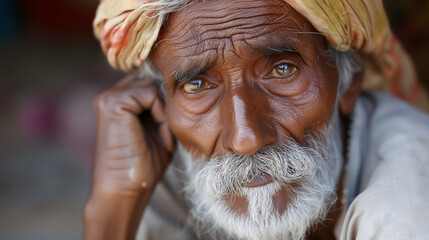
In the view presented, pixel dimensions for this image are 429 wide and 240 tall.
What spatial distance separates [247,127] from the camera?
163cm

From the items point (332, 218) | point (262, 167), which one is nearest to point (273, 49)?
point (262, 167)

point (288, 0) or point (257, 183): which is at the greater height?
point (288, 0)

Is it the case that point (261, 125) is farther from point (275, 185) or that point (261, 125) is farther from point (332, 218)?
point (332, 218)

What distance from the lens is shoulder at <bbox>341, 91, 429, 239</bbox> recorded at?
4.98ft

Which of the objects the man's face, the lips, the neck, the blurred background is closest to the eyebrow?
the man's face

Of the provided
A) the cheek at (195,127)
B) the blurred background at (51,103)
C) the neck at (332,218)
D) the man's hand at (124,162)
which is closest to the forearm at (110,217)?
the man's hand at (124,162)

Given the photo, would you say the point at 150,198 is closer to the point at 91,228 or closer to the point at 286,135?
the point at 91,228

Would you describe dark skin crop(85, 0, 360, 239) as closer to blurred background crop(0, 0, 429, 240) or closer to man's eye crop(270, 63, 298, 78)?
man's eye crop(270, 63, 298, 78)

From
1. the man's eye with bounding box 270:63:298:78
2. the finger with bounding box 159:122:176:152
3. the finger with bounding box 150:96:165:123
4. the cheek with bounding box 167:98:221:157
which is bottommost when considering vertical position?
the finger with bounding box 159:122:176:152

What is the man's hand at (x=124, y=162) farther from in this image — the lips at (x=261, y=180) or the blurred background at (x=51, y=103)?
the blurred background at (x=51, y=103)

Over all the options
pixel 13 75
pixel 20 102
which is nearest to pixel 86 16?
pixel 13 75

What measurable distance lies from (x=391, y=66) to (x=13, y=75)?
487cm

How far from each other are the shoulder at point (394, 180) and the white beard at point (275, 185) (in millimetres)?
160

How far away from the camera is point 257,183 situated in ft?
5.63
